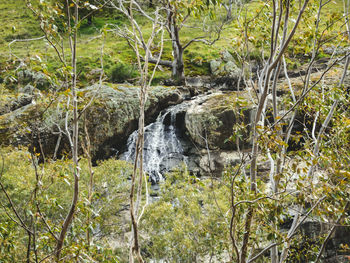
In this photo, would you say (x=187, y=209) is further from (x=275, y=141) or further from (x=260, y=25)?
(x=275, y=141)

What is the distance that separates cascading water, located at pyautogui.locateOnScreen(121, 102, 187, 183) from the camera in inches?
835

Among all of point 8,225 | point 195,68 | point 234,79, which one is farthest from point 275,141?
point 195,68

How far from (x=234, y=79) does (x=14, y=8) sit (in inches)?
1586

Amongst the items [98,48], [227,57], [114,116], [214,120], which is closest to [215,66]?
[227,57]

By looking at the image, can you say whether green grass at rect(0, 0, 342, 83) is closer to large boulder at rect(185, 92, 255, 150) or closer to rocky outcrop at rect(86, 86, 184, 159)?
rocky outcrop at rect(86, 86, 184, 159)

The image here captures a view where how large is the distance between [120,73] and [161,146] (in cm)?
1031

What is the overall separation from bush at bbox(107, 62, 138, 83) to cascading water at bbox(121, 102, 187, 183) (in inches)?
280

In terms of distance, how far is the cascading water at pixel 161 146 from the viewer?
835 inches

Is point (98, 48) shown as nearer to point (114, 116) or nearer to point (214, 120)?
point (114, 116)

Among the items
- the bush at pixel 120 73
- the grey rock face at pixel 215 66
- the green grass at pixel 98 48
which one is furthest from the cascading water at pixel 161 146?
the bush at pixel 120 73

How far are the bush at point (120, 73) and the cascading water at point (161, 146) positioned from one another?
7.11 metres

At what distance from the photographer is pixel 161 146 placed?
22.2m

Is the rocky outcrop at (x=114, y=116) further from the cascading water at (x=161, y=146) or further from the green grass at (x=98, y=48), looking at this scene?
the green grass at (x=98, y=48)

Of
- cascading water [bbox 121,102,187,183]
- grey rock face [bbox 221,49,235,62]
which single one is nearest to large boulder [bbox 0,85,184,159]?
cascading water [bbox 121,102,187,183]
